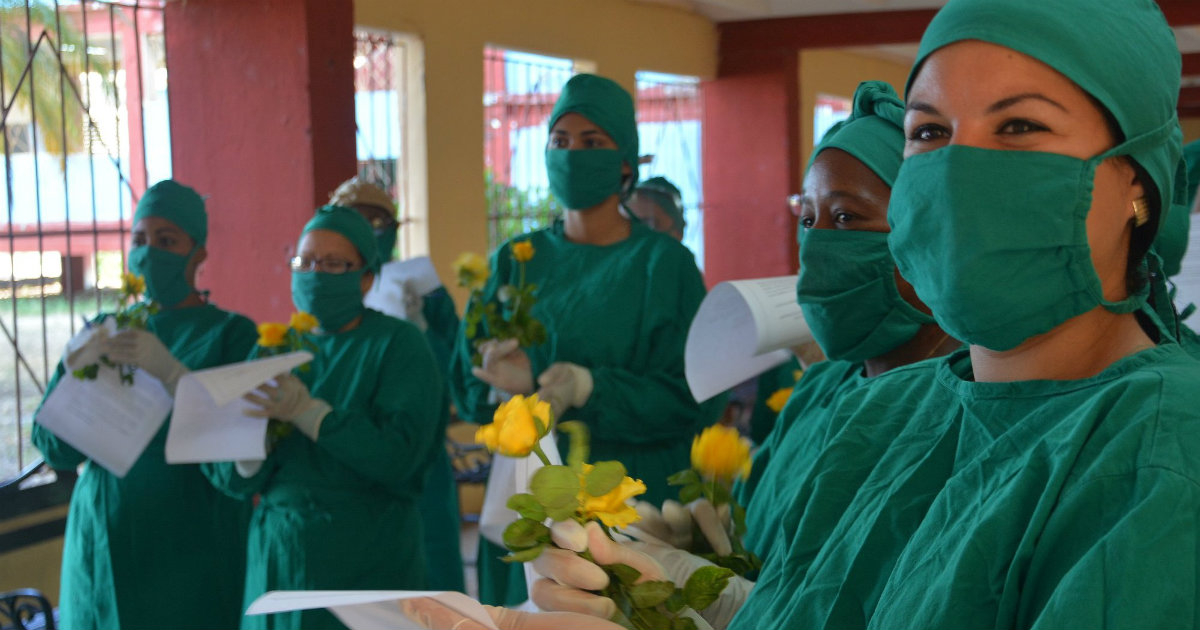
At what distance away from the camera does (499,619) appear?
1184 mm

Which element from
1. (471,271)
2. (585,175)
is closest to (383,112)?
(471,271)

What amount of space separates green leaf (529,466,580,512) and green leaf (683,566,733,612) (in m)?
0.27

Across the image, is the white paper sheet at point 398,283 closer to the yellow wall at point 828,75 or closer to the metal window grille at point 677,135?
the metal window grille at point 677,135

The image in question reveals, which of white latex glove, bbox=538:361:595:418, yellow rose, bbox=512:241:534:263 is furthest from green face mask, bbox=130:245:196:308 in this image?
white latex glove, bbox=538:361:595:418

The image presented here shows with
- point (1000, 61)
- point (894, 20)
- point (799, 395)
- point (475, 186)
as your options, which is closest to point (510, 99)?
point (475, 186)

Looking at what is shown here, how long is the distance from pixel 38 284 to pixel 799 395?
3849mm

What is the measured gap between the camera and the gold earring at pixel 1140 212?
1.03 metres

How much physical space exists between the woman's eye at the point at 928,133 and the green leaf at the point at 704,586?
55 cm

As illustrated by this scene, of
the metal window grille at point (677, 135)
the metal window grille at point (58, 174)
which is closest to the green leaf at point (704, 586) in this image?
the metal window grille at point (58, 174)

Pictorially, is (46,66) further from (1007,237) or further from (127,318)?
(1007,237)

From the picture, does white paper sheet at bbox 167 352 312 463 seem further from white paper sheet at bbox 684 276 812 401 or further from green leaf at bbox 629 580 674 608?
green leaf at bbox 629 580 674 608

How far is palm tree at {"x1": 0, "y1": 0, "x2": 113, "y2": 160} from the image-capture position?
455cm

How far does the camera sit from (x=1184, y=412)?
903mm

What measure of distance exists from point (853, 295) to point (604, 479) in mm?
797
